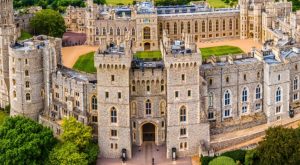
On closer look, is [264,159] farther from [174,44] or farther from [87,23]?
[87,23]

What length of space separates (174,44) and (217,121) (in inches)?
611

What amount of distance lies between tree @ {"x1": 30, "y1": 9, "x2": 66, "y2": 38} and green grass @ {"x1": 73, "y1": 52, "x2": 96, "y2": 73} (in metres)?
17.0

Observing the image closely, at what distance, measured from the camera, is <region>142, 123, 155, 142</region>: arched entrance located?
10701 centimetres

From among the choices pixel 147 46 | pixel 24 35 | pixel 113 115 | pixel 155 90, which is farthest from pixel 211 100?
pixel 24 35

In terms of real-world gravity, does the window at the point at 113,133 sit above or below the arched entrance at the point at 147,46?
below

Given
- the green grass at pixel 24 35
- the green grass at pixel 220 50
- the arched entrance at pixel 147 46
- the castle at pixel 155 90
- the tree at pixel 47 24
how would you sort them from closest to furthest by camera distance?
the castle at pixel 155 90, the green grass at pixel 220 50, the green grass at pixel 24 35, the arched entrance at pixel 147 46, the tree at pixel 47 24

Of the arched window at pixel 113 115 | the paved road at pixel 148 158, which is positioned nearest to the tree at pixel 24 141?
the paved road at pixel 148 158

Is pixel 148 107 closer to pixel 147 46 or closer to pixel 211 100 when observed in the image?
pixel 211 100

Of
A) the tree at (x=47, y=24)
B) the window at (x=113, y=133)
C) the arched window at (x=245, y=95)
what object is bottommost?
the window at (x=113, y=133)

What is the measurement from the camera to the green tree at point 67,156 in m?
97.8

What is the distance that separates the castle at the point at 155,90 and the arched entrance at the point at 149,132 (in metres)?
0.17

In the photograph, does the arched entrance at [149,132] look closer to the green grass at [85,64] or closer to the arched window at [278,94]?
the arched window at [278,94]

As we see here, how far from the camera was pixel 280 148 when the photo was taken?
307ft

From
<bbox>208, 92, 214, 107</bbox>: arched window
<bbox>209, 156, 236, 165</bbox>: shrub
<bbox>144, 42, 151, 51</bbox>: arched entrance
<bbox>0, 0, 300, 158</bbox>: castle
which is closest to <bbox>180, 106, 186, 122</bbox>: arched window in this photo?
<bbox>0, 0, 300, 158</bbox>: castle
